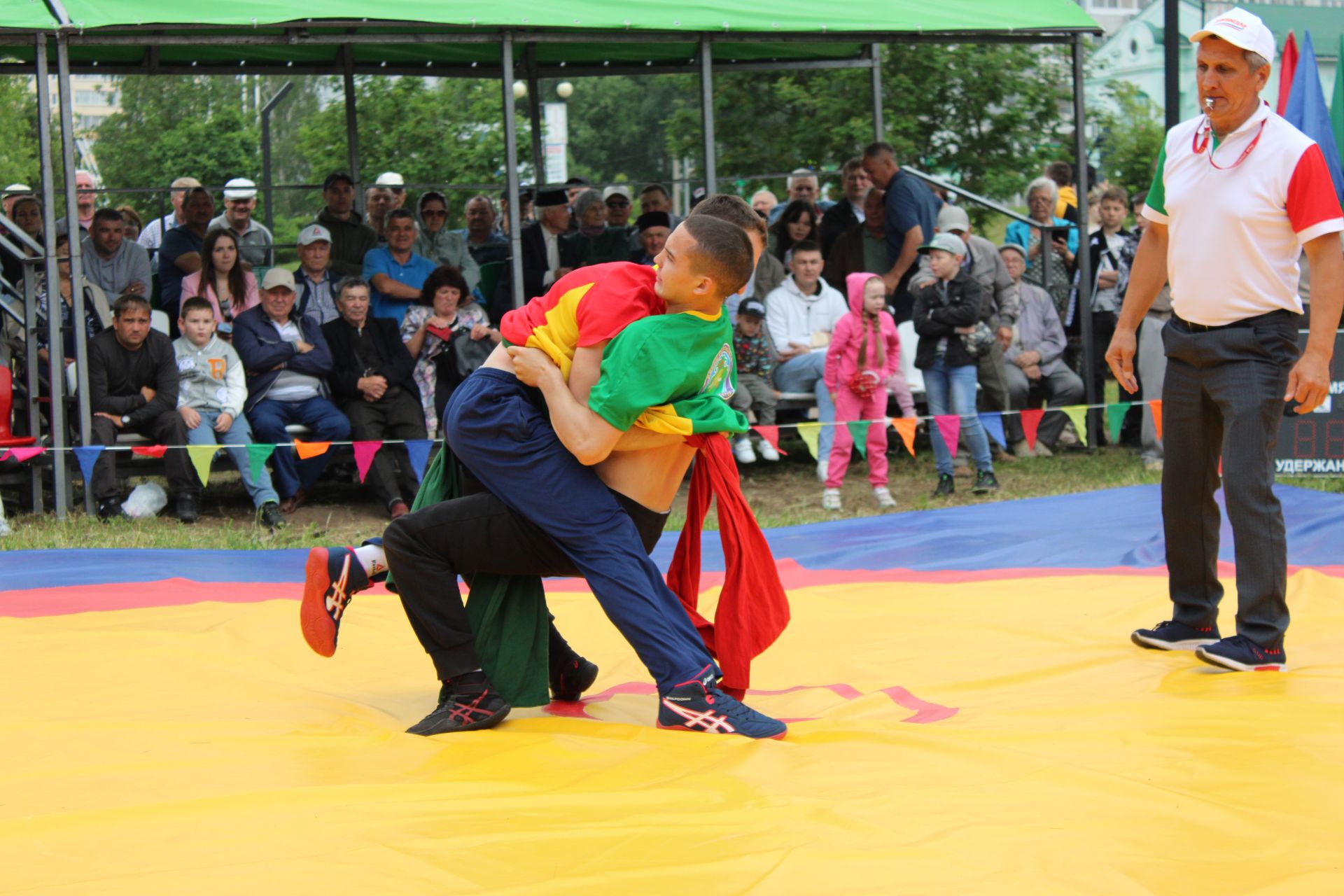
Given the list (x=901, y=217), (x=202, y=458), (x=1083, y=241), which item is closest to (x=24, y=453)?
(x=202, y=458)

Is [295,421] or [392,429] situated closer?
[295,421]

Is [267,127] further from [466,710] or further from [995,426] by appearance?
[466,710]

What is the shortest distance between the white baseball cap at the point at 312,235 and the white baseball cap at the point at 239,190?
0.79m

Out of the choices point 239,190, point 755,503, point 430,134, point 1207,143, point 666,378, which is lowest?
point 755,503

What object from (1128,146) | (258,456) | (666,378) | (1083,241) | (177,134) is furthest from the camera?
(1128,146)

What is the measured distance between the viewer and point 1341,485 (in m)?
8.63

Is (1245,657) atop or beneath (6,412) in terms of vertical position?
beneath

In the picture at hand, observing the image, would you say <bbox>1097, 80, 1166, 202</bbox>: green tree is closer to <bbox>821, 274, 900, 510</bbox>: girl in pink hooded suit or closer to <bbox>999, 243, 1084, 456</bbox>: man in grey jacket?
<bbox>999, 243, 1084, 456</bbox>: man in grey jacket

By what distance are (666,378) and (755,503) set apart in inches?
217

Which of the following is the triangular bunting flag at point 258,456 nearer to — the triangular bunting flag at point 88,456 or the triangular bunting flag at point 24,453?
the triangular bunting flag at point 88,456

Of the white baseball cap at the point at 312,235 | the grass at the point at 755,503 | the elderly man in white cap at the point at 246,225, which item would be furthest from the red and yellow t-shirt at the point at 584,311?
the elderly man in white cap at the point at 246,225

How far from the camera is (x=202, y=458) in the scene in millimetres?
8266

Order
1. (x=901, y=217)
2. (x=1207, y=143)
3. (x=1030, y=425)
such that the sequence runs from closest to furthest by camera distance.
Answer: (x=1207, y=143) < (x=1030, y=425) < (x=901, y=217)

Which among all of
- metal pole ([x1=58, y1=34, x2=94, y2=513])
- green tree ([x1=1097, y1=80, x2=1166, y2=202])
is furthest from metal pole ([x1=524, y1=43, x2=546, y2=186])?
green tree ([x1=1097, y1=80, x2=1166, y2=202])
